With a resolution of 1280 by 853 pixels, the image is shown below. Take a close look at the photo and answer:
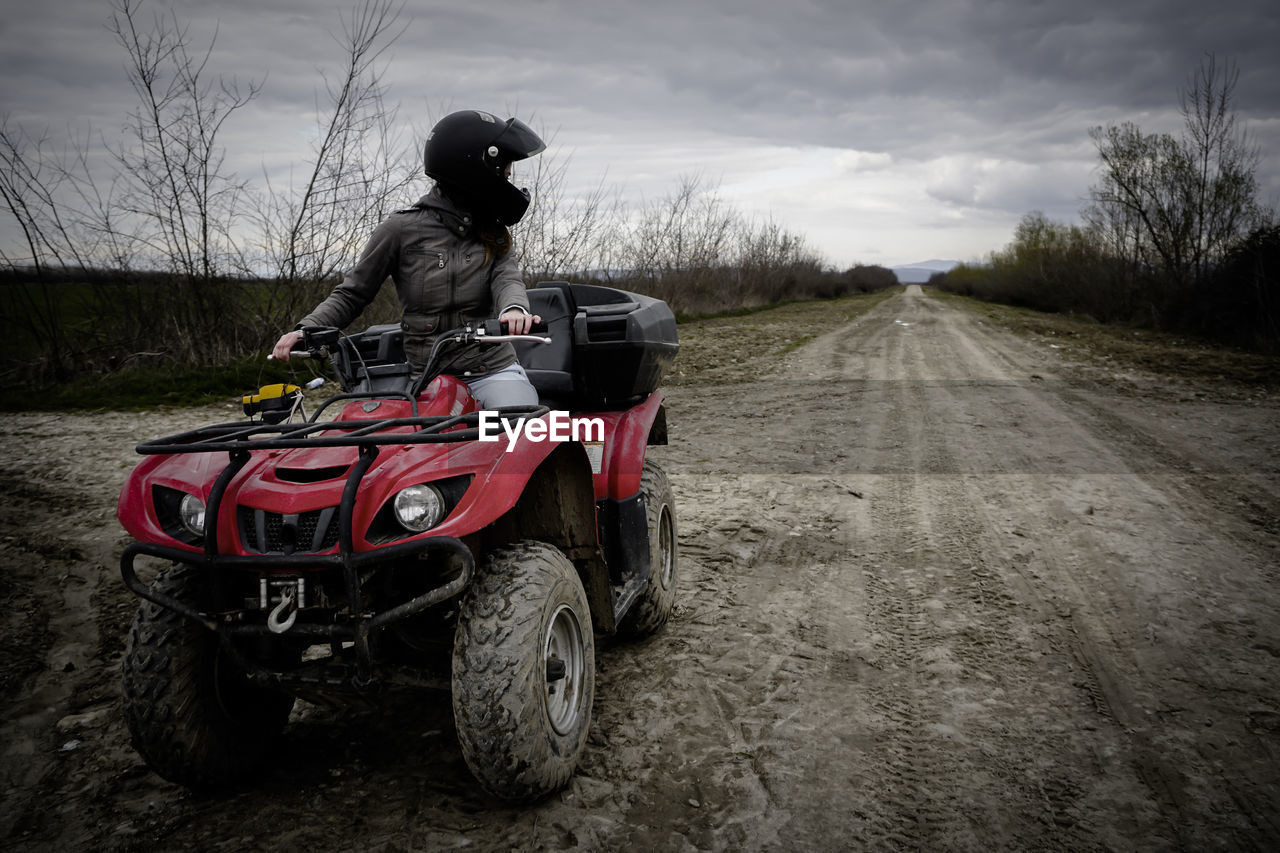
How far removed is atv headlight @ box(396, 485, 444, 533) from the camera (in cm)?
196

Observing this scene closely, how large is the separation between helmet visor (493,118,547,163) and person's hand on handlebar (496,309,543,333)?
Result: 2.50ft

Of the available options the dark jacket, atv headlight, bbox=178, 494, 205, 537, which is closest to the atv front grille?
atv headlight, bbox=178, 494, 205, 537

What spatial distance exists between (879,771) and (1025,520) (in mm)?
2967

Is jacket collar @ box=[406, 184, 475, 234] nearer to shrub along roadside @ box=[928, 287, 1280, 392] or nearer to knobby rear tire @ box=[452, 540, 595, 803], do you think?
knobby rear tire @ box=[452, 540, 595, 803]

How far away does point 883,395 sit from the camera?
30.2 ft

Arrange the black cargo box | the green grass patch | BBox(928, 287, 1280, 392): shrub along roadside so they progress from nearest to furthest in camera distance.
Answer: the black cargo box < the green grass patch < BBox(928, 287, 1280, 392): shrub along roadside

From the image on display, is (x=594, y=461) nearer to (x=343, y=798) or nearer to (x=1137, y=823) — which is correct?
(x=343, y=798)

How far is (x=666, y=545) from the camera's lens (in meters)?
3.68

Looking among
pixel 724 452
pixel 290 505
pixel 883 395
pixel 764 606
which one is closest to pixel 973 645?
pixel 764 606

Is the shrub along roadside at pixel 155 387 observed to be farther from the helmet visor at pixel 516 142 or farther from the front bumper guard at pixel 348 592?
the front bumper guard at pixel 348 592

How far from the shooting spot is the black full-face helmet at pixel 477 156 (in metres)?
2.78

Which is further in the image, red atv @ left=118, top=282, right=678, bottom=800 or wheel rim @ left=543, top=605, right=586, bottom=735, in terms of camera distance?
wheel rim @ left=543, top=605, right=586, bottom=735

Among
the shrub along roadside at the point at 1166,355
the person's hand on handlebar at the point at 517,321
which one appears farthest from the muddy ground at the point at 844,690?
the shrub along roadside at the point at 1166,355

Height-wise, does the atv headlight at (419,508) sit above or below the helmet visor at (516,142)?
below
